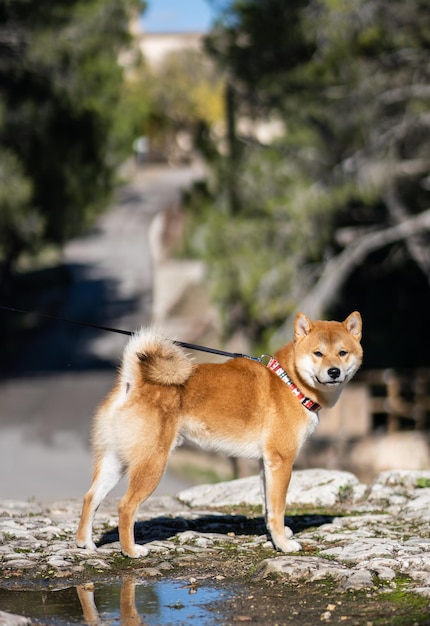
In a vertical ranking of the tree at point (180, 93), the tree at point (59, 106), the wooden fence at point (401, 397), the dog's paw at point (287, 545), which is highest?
the tree at point (180, 93)

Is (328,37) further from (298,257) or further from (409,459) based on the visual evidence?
(409,459)

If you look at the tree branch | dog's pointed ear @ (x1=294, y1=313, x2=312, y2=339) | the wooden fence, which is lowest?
dog's pointed ear @ (x1=294, y1=313, x2=312, y2=339)

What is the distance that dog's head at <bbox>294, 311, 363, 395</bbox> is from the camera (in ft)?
23.3

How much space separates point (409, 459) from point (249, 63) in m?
9.29

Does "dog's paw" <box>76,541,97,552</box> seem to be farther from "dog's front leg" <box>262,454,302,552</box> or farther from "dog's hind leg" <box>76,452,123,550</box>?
"dog's front leg" <box>262,454,302,552</box>

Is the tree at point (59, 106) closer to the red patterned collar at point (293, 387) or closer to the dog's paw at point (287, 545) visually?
the red patterned collar at point (293, 387)

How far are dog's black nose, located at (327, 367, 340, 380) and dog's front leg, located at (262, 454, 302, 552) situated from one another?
70cm

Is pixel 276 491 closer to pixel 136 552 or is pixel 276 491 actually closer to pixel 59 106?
pixel 136 552

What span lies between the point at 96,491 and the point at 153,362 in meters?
0.98

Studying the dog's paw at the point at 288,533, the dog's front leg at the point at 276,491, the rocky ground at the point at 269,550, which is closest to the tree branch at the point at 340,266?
the rocky ground at the point at 269,550

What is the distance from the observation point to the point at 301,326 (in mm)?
7371

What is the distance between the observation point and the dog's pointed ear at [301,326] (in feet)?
24.1

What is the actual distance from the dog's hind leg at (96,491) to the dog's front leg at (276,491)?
1.03m

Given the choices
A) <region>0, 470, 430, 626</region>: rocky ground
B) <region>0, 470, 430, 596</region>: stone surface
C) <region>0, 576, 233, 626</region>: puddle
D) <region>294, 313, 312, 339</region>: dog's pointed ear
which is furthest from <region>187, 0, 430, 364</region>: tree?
<region>0, 576, 233, 626</region>: puddle
